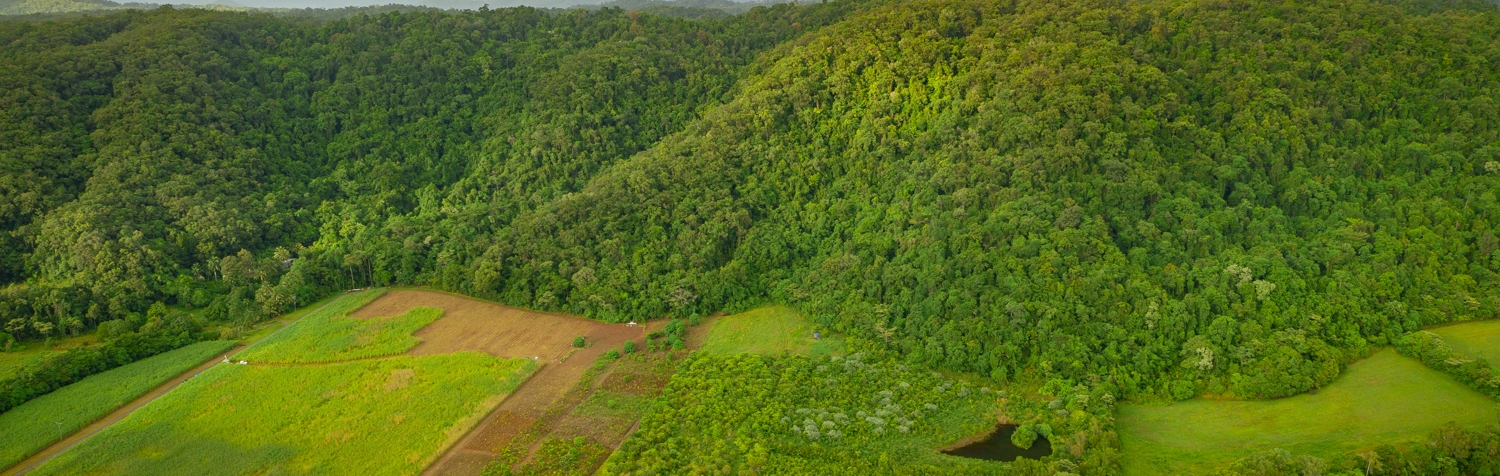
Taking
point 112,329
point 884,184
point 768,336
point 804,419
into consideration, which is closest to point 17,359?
point 112,329

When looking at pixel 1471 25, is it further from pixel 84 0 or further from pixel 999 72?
pixel 84 0

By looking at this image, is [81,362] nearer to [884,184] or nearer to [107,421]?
[107,421]

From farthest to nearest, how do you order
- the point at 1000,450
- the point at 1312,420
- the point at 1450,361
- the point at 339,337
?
1. the point at 339,337
2. the point at 1450,361
3. the point at 1000,450
4. the point at 1312,420

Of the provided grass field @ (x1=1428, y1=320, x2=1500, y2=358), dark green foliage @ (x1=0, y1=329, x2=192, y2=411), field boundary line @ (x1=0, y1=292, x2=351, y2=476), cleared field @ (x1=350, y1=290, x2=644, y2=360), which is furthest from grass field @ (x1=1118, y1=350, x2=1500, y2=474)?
dark green foliage @ (x1=0, y1=329, x2=192, y2=411)

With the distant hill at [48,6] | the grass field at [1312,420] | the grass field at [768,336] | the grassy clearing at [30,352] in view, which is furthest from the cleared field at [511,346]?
the distant hill at [48,6]

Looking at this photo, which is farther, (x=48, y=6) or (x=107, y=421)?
(x=48, y=6)

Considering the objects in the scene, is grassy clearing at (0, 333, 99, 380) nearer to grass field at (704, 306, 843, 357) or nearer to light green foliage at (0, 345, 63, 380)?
light green foliage at (0, 345, 63, 380)
